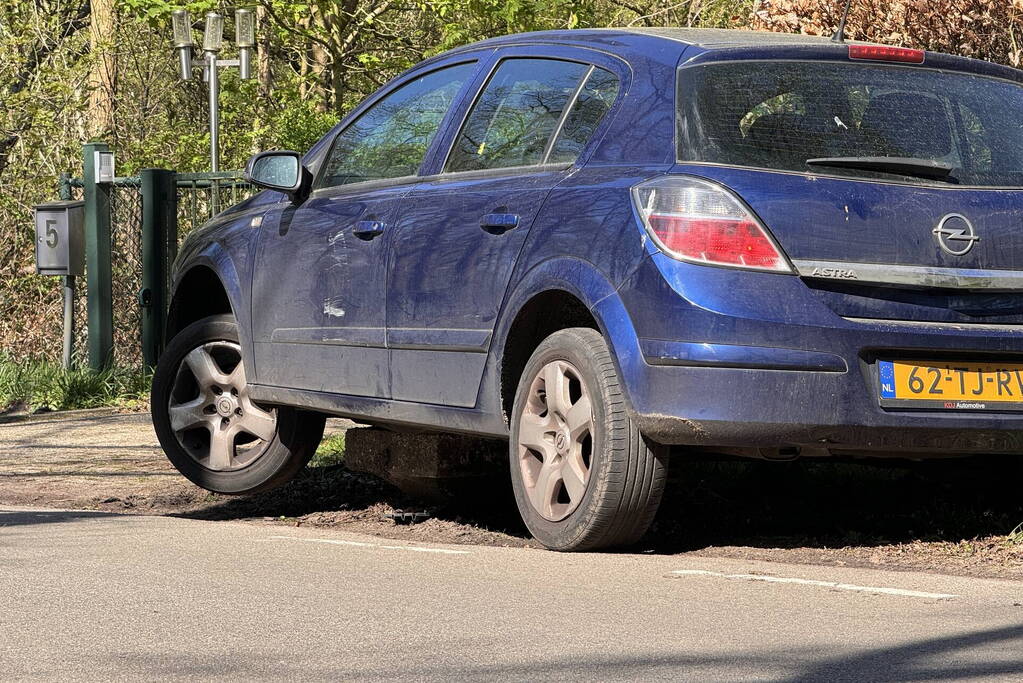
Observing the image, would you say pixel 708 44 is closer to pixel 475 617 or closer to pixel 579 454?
pixel 579 454

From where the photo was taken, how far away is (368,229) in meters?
6.64

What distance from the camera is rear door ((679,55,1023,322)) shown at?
5.25 m

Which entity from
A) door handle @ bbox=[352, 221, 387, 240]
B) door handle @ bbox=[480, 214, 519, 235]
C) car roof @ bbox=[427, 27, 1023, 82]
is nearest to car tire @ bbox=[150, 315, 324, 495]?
door handle @ bbox=[352, 221, 387, 240]

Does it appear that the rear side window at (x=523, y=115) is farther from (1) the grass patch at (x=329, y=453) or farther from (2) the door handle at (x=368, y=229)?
(1) the grass patch at (x=329, y=453)

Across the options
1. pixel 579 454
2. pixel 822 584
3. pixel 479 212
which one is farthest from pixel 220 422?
pixel 822 584

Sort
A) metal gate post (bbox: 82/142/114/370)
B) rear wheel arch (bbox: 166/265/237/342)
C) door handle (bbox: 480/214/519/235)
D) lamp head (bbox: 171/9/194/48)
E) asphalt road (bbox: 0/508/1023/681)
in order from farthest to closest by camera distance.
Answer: lamp head (bbox: 171/9/194/48) < metal gate post (bbox: 82/142/114/370) < rear wheel arch (bbox: 166/265/237/342) < door handle (bbox: 480/214/519/235) < asphalt road (bbox: 0/508/1023/681)

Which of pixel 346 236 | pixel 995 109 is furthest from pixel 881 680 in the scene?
pixel 346 236

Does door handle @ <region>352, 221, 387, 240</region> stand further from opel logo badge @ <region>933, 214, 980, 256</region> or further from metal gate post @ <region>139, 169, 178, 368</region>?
metal gate post @ <region>139, 169, 178, 368</region>

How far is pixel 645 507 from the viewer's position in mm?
5496

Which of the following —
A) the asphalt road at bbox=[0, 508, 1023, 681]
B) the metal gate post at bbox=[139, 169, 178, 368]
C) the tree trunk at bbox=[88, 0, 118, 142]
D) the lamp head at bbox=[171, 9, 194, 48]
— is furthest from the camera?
the tree trunk at bbox=[88, 0, 118, 142]

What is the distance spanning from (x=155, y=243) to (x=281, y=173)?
554 cm

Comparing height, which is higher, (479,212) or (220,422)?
(479,212)

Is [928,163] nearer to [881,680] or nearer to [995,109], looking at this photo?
[995,109]

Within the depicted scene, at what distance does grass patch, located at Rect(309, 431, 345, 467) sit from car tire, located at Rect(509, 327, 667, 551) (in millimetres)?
2836
